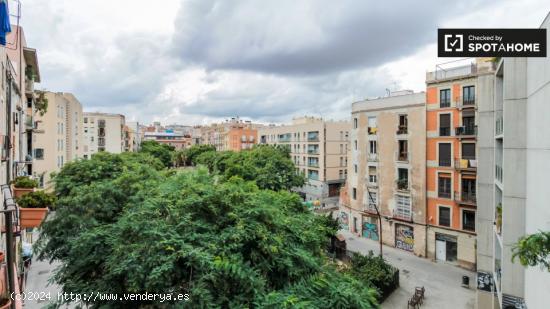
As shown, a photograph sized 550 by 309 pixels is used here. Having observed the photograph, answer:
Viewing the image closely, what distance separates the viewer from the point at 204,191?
27.9 ft

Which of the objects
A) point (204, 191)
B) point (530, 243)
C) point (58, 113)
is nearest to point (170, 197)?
point (204, 191)

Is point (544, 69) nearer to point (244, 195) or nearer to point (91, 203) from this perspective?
point (244, 195)

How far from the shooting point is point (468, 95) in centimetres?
2339

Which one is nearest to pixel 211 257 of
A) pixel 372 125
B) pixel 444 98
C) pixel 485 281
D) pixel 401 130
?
pixel 485 281

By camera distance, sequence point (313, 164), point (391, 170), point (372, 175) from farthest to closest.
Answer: point (313, 164), point (372, 175), point (391, 170)

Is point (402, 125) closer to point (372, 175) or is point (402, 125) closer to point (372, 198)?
point (372, 175)

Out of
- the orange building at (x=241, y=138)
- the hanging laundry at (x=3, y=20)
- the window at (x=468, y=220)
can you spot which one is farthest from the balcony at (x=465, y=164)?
the orange building at (x=241, y=138)

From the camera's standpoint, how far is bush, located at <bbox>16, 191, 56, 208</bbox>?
8828mm

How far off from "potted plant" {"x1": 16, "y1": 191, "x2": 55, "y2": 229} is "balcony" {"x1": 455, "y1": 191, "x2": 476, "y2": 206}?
25.9 meters

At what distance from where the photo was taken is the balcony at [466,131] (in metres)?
23.0

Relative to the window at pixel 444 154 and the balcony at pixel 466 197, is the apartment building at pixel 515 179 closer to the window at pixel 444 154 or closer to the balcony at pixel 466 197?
the balcony at pixel 466 197

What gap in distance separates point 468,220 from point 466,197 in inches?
73.9

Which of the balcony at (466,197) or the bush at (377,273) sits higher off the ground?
the balcony at (466,197)

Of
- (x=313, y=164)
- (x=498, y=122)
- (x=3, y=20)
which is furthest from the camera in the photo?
(x=313, y=164)
